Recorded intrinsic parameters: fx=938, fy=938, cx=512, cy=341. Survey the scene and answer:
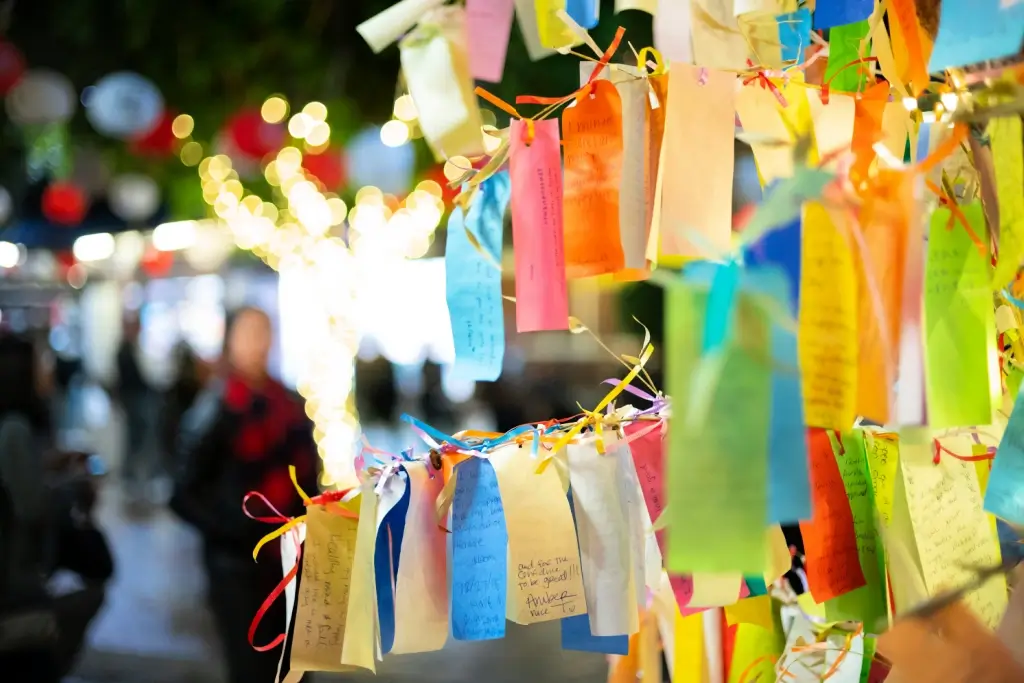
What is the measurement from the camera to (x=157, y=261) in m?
7.17

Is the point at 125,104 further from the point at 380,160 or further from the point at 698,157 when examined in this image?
the point at 698,157

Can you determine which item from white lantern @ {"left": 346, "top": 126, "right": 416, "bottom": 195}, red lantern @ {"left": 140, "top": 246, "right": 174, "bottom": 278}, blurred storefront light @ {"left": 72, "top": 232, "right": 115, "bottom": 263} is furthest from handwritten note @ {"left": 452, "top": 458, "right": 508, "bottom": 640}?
blurred storefront light @ {"left": 72, "top": 232, "right": 115, "bottom": 263}

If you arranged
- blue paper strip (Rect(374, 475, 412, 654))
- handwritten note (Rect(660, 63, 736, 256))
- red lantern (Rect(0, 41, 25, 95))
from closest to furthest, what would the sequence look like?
handwritten note (Rect(660, 63, 736, 256)), blue paper strip (Rect(374, 475, 412, 654)), red lantern (Rect(0, 41, 25, 95))

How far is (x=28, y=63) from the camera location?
228cm

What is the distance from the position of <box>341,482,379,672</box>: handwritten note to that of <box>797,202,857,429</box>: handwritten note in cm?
33

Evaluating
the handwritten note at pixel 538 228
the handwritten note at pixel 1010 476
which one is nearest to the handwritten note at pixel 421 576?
the handwritten note at pixel 538 228

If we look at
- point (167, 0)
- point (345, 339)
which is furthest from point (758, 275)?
point (345, 339)

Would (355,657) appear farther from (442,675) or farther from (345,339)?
(345,339)

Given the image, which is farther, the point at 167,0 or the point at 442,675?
the point at 442,675

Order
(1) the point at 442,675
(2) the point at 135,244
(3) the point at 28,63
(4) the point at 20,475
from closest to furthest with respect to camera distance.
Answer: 1. (4) the point at 20,475
2. (3) the point at 28,63
3. (1) the point at 442,675
4. (2) the point at 135,244

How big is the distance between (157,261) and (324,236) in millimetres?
4347

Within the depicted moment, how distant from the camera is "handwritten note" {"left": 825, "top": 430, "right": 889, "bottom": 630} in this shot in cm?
64

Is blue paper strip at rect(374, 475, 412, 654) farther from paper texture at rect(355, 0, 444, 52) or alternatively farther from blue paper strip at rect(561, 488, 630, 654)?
paper texture at rect(355, 0, 444, 52)

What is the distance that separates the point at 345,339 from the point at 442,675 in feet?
3.99
